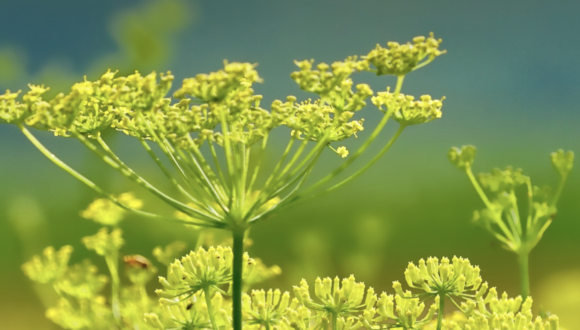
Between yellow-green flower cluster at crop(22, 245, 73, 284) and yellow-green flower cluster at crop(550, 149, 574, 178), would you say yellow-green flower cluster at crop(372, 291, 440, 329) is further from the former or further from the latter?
yellow-green flower cluster at crop(22, 245, 73, 284)

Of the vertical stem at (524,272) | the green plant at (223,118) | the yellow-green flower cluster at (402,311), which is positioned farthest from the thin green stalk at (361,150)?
the vertical stem at (524,272)

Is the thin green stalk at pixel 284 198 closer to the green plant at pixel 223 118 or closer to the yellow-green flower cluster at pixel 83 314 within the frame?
the green plant at pixel 223 118

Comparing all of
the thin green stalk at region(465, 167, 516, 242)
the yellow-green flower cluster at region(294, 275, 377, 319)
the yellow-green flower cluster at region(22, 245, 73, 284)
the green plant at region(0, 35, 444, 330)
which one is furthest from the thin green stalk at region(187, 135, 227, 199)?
the yellow-green flower cluster at region(22, 245, 73, 284)

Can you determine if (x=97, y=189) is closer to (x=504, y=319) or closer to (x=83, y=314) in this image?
(x=504, y=319)

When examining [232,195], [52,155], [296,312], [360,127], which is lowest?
[296,312]

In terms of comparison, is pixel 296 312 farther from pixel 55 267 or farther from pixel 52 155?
pixel 55 267

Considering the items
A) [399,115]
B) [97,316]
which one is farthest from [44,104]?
[97,316]
